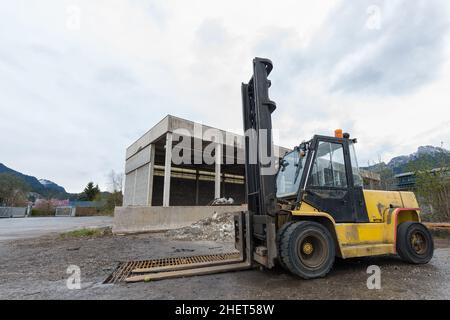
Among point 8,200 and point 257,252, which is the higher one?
point 8,200

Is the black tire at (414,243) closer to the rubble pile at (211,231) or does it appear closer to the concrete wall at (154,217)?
the rubble pile at (211,231)

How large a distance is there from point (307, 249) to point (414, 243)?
2916 mm

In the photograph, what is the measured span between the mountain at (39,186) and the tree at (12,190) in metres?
2.94

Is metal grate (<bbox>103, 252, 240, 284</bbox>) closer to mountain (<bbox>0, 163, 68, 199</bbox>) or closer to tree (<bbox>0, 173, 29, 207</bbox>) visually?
tree (<bbox>0, 173, 29, 207</bbox>)

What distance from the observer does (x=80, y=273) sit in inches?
178

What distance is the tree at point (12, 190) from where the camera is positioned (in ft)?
147

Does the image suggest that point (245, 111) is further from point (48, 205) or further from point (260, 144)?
point (48, 205)

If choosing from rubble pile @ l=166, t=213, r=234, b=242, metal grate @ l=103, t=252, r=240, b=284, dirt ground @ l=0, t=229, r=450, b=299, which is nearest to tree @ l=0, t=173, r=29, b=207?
rubble pile @ l=166, t=213, r=234, b=242

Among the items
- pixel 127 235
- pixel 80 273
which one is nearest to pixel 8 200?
pixel 127 235

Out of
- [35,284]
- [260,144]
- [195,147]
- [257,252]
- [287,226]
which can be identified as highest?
[195,147]

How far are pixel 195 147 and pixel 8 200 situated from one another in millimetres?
46368

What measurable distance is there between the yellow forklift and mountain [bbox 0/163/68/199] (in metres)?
61.1

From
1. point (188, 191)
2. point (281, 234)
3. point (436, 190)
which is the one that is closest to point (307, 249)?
point (281, 234)

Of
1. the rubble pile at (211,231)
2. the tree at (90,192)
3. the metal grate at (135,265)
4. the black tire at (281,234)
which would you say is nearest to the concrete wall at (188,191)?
the rubble pile at (211,231)
